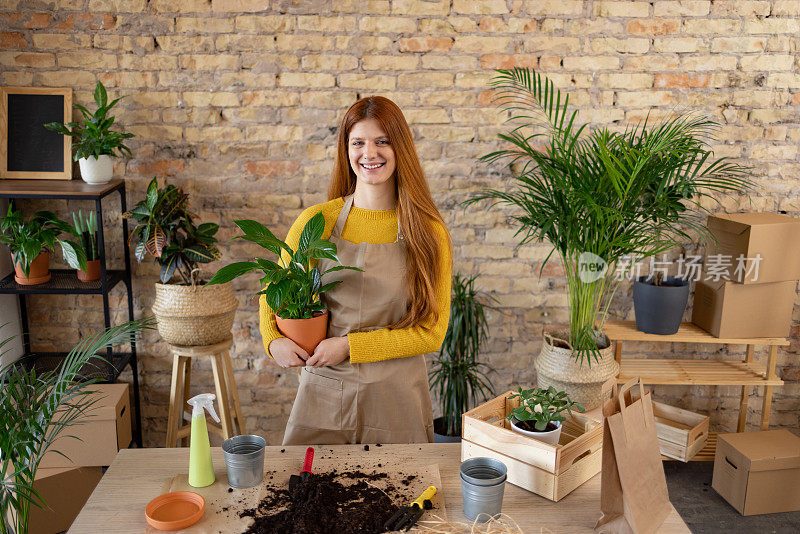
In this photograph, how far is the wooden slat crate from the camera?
10.3ft

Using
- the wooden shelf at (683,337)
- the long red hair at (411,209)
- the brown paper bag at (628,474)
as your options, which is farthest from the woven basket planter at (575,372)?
the brown paper bag at (628,474)

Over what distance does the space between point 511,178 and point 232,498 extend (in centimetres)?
217

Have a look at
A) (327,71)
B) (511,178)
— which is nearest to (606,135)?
(511,178)

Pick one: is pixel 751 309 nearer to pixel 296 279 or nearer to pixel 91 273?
pixel 296 279

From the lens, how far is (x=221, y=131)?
3092mm

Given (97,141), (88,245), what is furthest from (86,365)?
(97,141)

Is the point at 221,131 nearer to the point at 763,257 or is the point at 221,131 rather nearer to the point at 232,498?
the point at 232,498

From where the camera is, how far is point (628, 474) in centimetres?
142

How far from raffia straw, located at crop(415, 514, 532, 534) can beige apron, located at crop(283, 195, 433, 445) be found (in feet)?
2.32

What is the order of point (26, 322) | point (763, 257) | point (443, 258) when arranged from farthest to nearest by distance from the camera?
point (26, 322), point (763, 257), point (443, 258)

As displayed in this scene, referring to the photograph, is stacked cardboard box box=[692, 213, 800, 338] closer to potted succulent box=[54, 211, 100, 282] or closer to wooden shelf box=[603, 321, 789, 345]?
wooden shelf box=[603, 321, 789, 345]

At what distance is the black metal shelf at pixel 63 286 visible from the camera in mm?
2838

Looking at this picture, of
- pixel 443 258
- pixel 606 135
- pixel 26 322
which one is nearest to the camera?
pixel 443 258

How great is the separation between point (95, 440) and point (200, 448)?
1.49 metres
